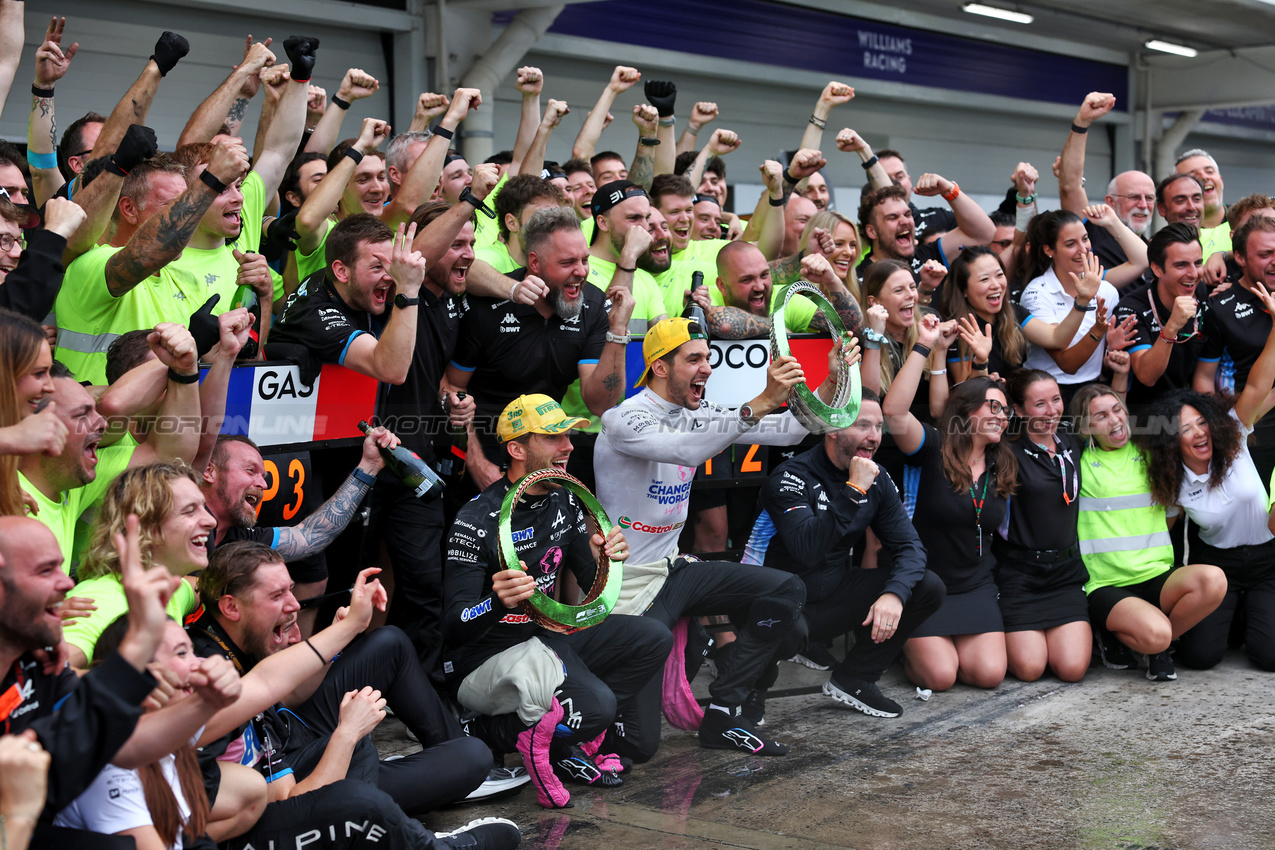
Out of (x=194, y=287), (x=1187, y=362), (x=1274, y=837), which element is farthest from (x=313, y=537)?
(x=1187, y=362)

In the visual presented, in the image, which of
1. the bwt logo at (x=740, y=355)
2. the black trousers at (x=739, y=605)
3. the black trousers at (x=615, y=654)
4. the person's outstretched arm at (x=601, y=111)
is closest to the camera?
the black trousers at (x=615, y=654)

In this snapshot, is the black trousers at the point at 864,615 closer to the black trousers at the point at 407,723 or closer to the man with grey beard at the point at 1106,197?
the black trousers at the point at 407,723

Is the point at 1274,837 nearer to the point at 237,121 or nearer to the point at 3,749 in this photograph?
the point at 3,749

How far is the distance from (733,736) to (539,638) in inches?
39.8

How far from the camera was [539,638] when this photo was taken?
4.89 meters

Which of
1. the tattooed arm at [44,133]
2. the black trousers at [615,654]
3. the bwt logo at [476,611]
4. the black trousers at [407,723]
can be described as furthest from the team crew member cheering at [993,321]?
the tattooed arm at [44,133]

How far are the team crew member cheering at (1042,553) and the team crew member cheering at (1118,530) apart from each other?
0.09 m

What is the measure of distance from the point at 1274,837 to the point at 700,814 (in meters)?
1.95

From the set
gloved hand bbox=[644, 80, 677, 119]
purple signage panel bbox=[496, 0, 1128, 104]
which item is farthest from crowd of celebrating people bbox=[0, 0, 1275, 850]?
purple signage panel bbox=[496, 0, 1128, 104]

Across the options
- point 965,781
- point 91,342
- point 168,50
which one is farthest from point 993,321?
point 91,342

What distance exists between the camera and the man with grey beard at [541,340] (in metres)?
5.61

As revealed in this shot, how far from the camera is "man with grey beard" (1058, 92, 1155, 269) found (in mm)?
7785

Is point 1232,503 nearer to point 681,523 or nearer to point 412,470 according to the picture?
point 681,523

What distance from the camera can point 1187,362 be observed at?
713cm
